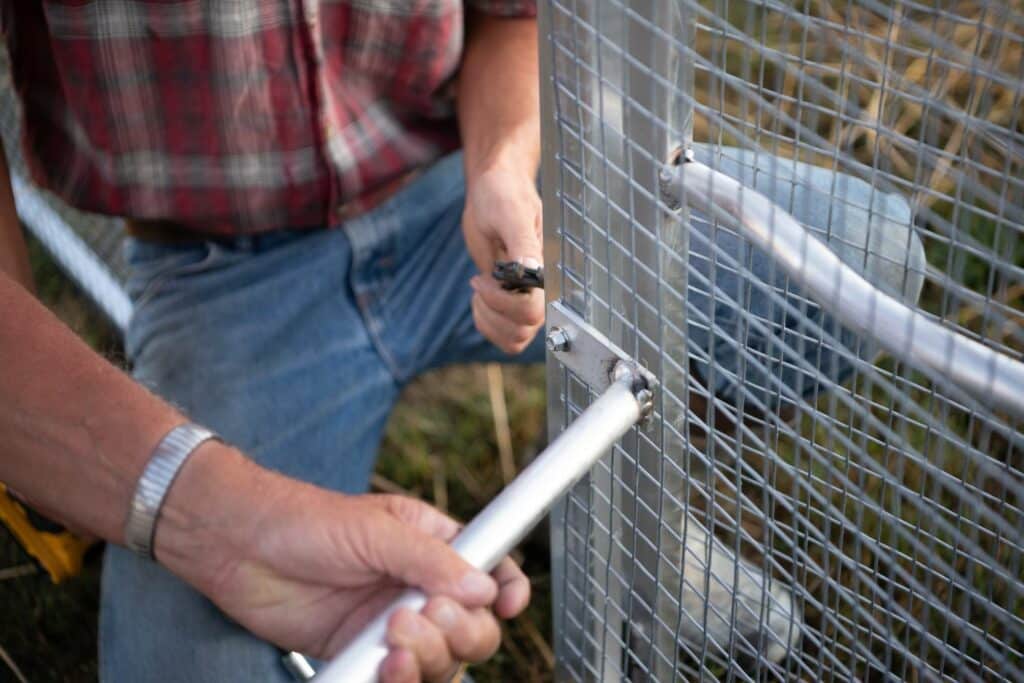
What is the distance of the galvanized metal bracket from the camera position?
0.57 m

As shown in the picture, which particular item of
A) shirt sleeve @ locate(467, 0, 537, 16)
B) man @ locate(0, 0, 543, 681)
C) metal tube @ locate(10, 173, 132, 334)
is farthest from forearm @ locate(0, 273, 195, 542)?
metal tube @ locate(10, 173, 132, 334)

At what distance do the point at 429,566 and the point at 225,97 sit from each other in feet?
1.66

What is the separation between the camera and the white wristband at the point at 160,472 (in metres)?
0.60

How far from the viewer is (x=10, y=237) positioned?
2.49ft

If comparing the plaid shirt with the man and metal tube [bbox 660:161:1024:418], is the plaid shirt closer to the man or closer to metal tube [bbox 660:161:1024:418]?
the man

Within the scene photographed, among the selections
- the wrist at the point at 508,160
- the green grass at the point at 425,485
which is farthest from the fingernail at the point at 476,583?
the green grass at the point at 425,485

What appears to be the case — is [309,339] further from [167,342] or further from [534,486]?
[534,486]

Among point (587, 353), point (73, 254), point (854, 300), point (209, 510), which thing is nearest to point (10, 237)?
point (209, 510)

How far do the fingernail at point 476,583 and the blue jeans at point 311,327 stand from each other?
423 mm

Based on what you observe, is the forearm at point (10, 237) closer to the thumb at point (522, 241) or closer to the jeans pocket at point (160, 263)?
the jeans pocket at point (160, 263)

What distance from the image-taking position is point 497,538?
1.60 feet

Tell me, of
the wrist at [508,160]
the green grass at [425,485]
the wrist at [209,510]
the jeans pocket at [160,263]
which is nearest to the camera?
the wrist at [209,510]

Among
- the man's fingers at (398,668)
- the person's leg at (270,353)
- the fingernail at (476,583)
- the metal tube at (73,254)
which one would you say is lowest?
the metal tube at (73,254)

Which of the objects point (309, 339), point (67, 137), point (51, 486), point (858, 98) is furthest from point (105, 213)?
point (858, 98)
